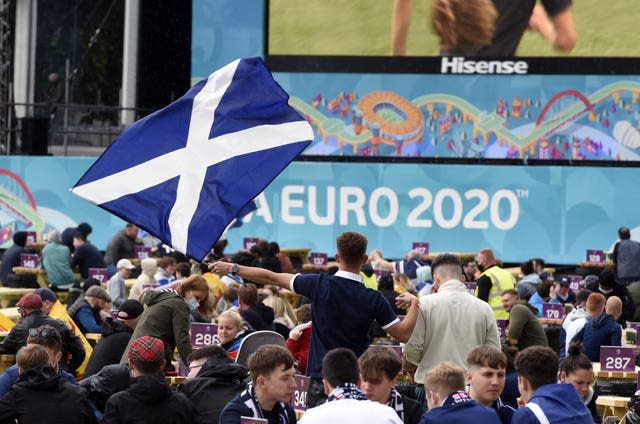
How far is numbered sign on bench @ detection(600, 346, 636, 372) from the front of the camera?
11.9 m

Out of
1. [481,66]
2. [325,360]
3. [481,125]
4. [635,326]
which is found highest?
[481,66]

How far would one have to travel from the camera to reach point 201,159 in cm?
873

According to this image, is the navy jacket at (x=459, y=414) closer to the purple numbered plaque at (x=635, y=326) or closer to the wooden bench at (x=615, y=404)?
the wooden bench at (x=615, y=404)


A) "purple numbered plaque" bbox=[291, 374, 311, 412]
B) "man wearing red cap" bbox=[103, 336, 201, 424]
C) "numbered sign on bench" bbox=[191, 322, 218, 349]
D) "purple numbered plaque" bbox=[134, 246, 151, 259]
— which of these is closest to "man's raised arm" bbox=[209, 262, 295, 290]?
"purple numbered plaque" bbox=[291, 374, 311, 412]

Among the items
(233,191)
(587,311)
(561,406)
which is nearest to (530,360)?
(561,406)

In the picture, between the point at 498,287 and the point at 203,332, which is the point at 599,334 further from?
the point at 203,332

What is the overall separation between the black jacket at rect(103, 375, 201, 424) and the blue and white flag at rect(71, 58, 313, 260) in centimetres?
128

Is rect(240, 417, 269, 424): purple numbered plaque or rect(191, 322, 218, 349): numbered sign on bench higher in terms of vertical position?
rect(240, 417, 269, 424): purple numbered plaque

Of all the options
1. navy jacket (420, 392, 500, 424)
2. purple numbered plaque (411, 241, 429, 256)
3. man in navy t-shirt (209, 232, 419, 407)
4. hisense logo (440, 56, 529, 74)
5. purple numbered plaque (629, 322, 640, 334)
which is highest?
hisense logo (440, 56, 529, 74)

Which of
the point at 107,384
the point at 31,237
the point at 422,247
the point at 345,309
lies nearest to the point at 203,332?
the point at 107,384

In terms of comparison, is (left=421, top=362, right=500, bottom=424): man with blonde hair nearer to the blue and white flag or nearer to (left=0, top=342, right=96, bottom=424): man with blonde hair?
(left=0, top=342, right=96, bottom=424): man with blonde hair

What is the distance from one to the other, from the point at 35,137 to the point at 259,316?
52.5 ft

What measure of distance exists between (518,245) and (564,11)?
13.5 feet

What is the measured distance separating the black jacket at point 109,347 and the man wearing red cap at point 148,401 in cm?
342
